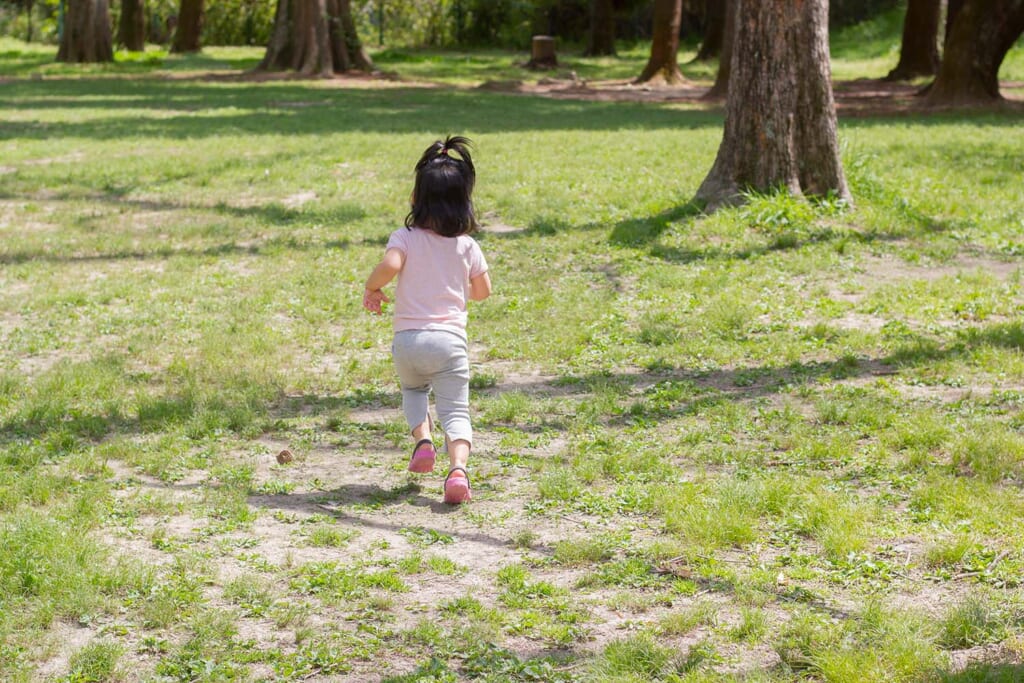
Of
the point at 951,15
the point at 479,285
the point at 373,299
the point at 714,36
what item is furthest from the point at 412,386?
the point at 714,36

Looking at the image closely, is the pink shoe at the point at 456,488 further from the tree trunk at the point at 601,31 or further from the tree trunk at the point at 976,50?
the tree trunk at the point at 601,31

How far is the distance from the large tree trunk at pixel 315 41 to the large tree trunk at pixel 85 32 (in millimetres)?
6685

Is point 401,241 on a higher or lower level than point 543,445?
higher

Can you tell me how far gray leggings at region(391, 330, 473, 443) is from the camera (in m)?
5.27

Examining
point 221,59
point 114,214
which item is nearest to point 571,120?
point 114,214

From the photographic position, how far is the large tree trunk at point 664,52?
27406 mm

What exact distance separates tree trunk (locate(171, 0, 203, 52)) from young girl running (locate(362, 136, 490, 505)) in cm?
3795

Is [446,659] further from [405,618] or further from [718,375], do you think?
[718,375]

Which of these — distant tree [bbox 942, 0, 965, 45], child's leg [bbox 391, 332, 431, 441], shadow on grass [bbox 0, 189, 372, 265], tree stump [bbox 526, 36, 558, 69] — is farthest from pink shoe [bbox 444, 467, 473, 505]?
tree stump [bbox 526, 36, 558, 69]

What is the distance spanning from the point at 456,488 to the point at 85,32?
32501mm

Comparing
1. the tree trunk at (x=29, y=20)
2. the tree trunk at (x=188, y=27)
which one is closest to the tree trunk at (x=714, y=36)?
the tree trunk at (x=188, y=27)

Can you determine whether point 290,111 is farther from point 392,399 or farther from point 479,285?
point 479,285

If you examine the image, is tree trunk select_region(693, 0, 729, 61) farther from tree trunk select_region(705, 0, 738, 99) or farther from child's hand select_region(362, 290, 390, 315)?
child's hand select_region(362, 290, 390, 315)

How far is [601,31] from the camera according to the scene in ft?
129
